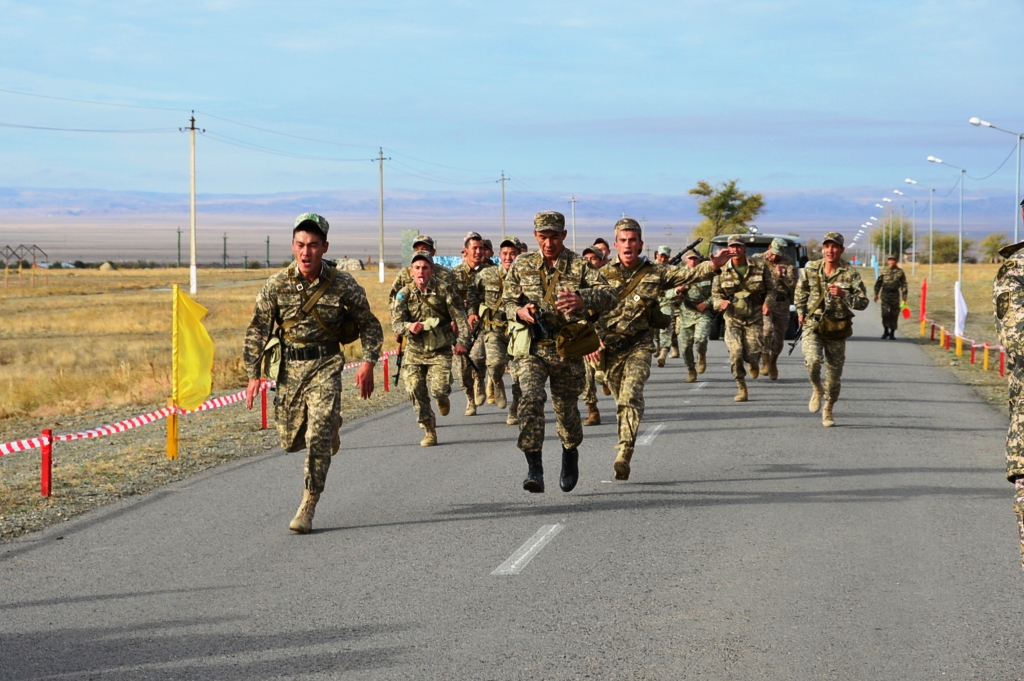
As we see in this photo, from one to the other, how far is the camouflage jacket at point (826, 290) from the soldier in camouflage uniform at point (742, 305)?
2462mm

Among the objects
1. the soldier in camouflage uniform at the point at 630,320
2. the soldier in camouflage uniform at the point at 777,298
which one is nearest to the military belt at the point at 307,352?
the soldier in camouflage uniform at the point at 630,320

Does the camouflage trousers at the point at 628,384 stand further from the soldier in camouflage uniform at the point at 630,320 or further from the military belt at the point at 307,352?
the military belt at the point at 307,352

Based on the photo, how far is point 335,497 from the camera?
34.6ft

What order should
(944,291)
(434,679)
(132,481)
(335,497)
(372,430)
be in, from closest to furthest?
(434,679)
(335,497)
(132,481)
(372,430)
(944,291)

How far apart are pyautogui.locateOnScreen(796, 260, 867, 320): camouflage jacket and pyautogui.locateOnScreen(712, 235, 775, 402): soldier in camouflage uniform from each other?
2.46 metres

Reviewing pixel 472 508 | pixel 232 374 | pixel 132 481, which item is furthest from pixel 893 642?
pixel 232 374

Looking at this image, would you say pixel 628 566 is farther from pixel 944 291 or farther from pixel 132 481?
pixel 944 291

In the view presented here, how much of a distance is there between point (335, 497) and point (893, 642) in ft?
17.5

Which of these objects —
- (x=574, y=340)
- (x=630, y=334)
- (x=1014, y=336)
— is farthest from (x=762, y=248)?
(x=1014, y=336)

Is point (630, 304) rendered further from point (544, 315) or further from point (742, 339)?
point (742, 339)

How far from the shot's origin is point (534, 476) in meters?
9.84

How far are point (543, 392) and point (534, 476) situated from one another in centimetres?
64

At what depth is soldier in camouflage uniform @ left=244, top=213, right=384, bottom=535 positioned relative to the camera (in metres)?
9.07

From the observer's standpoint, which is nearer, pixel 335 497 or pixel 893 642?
pixel 893 642
